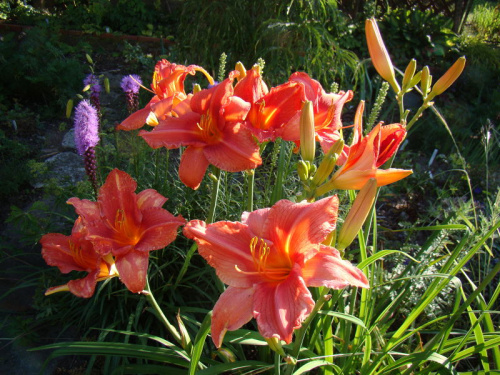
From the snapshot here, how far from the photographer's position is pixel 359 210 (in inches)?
41.3

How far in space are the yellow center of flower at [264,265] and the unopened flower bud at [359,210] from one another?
17 cm

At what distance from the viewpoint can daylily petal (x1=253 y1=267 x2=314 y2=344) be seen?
36.9 inches

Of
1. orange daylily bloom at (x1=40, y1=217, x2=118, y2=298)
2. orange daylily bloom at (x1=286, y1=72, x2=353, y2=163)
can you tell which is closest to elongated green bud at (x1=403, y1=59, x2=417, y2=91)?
orange daylily bloom at (x1=286, y1=72, x2=353, y2=163)

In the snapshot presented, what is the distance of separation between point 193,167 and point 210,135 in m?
0.11

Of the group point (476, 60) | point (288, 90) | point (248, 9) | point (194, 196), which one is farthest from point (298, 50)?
point (288, 90)

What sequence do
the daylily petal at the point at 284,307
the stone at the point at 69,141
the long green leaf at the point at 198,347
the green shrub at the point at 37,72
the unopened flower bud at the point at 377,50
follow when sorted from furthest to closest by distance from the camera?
1. the green shrub at the point at 37,72
2. the stone at the point at 69,141
3. the unopened flower bud at the point at 377,50
4. the long green leaf at the point at 198,347
5. the daylily petal at the point at 284,307

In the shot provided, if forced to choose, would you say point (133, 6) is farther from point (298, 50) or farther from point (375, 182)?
point (375, 182)

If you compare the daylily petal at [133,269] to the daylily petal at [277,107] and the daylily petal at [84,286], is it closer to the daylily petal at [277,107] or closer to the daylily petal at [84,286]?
the daylily petal at [84,286]

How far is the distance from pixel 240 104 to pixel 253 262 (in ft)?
1.46

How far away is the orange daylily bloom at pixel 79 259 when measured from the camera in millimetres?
1144

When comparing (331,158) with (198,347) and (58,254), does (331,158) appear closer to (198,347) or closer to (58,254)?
(198,347)

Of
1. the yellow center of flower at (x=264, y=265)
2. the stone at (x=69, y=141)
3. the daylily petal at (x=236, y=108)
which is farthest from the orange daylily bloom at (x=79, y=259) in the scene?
the stone at (x=69, y=141)

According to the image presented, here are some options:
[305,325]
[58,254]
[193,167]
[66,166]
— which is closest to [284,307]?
[305,325]

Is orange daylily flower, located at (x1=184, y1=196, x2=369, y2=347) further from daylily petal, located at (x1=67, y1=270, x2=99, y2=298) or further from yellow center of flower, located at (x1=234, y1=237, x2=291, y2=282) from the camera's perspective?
daylily petal, located at (x1=67, y1=270, x2=99, y2=298)
